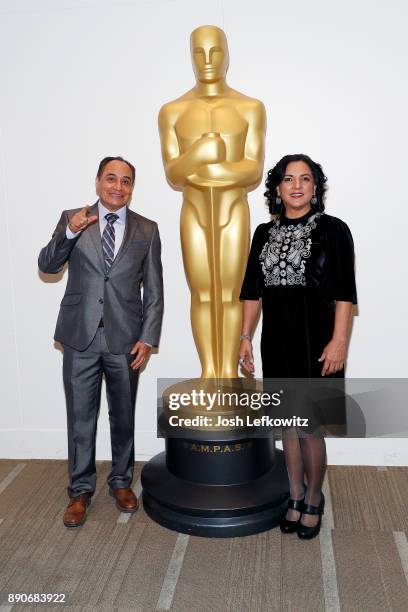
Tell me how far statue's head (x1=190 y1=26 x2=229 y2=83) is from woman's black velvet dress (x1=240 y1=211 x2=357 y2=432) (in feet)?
2.45

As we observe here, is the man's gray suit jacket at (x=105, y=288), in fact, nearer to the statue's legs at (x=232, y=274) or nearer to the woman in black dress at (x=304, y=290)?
the statue's legs at (x=232, y=274)

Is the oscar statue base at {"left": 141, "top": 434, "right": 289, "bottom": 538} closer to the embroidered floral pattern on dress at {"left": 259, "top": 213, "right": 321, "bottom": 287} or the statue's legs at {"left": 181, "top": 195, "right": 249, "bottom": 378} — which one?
the statue's legs at {"left": 181, "top": 195, "right": 249, "bottom": 378}

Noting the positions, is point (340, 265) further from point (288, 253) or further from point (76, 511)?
point (76, 511)

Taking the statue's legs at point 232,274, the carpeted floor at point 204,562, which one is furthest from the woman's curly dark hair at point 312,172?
the carpeted floor at point 204,562

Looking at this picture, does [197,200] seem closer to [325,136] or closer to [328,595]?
[325,136]

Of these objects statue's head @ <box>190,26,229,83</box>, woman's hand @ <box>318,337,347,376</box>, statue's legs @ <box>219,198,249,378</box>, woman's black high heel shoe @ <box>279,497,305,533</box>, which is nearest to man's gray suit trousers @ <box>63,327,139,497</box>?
statue's legs @ <box>219,198,249,378</box>

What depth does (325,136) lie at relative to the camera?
2.96 metres

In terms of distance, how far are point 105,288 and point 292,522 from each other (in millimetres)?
1283

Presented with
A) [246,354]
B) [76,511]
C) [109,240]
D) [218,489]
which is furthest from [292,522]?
[109,240]

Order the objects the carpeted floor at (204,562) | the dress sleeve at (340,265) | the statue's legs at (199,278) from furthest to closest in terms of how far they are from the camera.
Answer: the statue's legs at (199,278)
the dress sleeve at (340,265)
the carpeted floor at (204,562)

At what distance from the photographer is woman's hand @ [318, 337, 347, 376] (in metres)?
2.22

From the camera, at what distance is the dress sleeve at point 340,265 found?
222cm

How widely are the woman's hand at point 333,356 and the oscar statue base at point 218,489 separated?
0.54 metres

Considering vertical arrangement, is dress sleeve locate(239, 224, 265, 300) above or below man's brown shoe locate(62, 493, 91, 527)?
above
